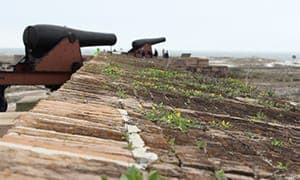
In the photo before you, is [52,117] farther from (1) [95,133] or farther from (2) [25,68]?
(2) [25,68]

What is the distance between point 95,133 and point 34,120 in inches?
17.5

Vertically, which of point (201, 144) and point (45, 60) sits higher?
point (201, 144)

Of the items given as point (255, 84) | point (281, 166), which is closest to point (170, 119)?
point (281, 166)

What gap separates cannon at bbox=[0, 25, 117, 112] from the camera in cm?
1295

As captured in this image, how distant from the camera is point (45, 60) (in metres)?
13.1

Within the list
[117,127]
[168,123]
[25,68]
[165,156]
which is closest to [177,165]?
[165,156]

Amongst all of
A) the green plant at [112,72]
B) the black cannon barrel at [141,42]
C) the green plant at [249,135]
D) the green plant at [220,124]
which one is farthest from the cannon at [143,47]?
the green plant at [249,135]

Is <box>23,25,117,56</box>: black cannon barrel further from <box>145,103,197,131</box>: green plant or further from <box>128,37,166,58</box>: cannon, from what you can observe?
<box>128,37,166,58</box>: cannon

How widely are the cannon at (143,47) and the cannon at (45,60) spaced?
537 inches

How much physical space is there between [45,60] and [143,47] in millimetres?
14945

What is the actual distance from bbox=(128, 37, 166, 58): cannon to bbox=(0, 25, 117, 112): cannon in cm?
1365

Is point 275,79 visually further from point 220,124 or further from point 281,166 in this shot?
point 281,166

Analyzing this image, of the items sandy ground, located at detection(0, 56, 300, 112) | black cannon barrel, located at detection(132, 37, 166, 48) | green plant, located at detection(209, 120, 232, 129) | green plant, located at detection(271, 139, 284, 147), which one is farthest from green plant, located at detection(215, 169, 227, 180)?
black cannon barrel, located at detection(132, 37, 166, 48)

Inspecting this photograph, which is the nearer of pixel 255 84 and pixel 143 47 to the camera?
pixel 143 47
